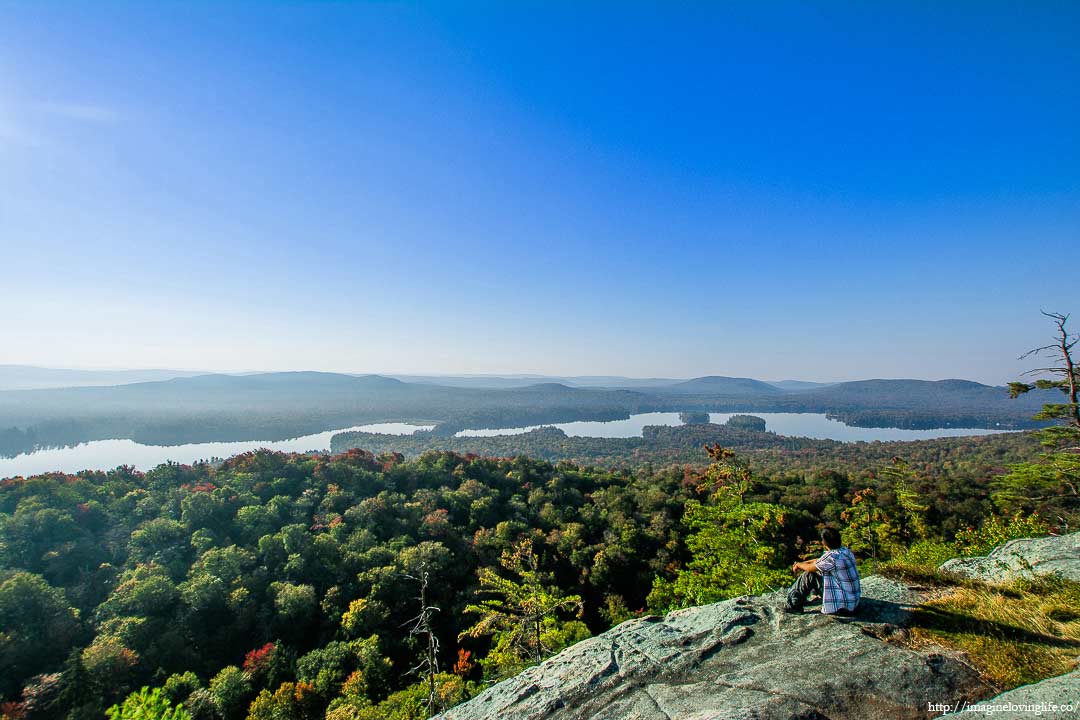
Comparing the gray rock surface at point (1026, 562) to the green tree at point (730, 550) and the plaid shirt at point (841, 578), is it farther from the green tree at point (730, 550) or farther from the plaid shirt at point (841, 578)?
the green tree at point (730, 550)

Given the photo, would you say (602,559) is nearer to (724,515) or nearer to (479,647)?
(479,647)

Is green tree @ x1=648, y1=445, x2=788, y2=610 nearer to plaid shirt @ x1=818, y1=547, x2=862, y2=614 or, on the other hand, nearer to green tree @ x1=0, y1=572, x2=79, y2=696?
plaid shirt @ x1=818, y1=547, x2=862, y2=614

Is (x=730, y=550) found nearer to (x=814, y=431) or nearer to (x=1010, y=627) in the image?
(x=1010, y=627)

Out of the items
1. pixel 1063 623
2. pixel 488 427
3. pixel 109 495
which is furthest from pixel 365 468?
pixel 488 427

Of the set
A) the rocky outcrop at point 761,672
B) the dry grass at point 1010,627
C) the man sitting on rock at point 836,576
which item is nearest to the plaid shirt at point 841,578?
the man sitting on rock at point 836,576

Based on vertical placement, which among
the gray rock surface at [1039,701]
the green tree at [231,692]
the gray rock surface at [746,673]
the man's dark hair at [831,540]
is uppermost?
the man's dark hair at [831,540]

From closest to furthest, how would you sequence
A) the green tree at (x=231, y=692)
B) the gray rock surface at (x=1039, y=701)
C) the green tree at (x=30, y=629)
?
1. the gray rock surface at (x=1039, y=701)
2. the green tree at (x=231, y=692)
3. the green tree at (x=30, y=629)

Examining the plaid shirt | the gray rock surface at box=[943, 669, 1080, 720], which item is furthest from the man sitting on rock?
the gray rock surface at box=[943, 669, 1080, 720]
